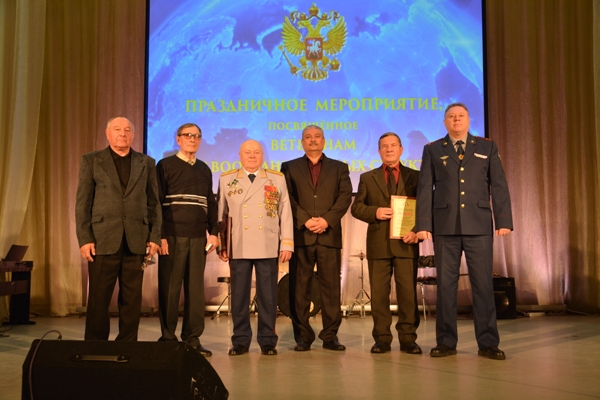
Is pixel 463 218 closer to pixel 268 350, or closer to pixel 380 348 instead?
pixel 380 348

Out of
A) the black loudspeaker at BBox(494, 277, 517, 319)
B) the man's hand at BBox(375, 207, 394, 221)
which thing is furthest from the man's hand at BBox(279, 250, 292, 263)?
the black loudspeaker at BBox(494, 277, 517, 319)

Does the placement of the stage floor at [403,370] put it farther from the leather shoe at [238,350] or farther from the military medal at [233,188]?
the military medal at [233,188]

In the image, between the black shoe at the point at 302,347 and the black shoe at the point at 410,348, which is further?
the black shoe at the point at 302,347

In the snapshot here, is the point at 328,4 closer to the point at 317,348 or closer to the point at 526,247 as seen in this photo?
the point at 526,247

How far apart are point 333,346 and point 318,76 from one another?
378 cm

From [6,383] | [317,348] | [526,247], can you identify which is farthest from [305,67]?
[6,383]

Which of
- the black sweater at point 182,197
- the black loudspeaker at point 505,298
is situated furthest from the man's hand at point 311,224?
the black loudspeaker at point 505,298

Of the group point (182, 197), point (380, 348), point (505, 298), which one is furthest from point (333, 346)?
point (505, 298)

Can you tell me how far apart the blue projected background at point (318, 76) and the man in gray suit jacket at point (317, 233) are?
2.57 m

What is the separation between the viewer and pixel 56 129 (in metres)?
7.48

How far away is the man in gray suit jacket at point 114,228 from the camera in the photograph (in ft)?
12.1

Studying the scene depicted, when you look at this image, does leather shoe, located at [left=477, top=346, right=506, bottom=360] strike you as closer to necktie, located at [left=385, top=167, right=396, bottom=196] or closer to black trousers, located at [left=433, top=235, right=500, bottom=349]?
black trousers, located at [left=433, top=235, right=500, bottom=349]

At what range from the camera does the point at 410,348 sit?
415 cm

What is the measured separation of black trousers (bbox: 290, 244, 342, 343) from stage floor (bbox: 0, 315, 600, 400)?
166 mm
